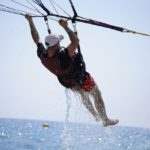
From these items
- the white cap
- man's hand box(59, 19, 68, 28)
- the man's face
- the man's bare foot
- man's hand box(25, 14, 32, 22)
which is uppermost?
man's hand box(25, 14, 32, 22)

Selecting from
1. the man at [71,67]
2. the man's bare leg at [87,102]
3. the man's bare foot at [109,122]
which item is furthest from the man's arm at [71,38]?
the man's bare foot at [109,122]

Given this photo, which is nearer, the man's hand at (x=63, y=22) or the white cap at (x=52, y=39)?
the man's hand at (x=63, y=22)

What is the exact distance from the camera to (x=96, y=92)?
13891 millimetres

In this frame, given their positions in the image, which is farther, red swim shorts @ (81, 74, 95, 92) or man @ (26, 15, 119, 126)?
red swim shorts @ (81, 74, 95, 92)

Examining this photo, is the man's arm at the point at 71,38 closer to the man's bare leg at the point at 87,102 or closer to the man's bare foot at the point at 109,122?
the man's bare leg at the point at 87,102

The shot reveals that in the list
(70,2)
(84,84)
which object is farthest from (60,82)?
(70,2)

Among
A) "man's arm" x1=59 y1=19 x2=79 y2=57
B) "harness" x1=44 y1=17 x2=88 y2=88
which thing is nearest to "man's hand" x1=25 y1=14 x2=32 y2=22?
"harness" x1=44 y1=17 x2=88 y2=88

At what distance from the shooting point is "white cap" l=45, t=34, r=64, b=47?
12570mm

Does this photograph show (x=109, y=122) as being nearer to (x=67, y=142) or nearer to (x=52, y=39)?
(x=52, y=39)

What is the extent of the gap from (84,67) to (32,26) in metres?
1.59

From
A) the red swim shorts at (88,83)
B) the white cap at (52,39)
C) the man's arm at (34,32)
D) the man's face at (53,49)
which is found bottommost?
the red swim shorts at (88,83)

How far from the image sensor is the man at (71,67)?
1262 cm

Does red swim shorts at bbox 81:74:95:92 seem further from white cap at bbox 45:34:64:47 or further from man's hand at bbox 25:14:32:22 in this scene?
man's hand at bbox 25:14:32:22

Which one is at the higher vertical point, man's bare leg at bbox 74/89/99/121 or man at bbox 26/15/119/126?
man at bbox 26/15/119/126
